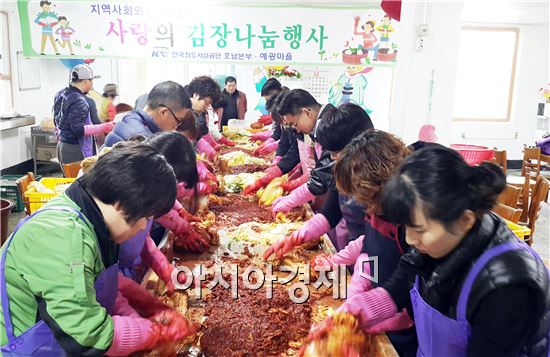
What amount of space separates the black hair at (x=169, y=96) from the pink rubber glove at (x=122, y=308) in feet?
4.96

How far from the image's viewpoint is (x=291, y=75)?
9438mm

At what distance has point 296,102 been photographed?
3469 mm

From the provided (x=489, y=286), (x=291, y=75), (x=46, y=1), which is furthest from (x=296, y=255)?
(x=291, y=75)

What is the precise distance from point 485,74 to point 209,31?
809cm

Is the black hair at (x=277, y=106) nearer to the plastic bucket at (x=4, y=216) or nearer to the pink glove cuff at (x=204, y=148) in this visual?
the pink glove cuff at (x=204, y=148)

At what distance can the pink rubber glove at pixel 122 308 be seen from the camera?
1.67m

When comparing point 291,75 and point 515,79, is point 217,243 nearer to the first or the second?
point 291,75

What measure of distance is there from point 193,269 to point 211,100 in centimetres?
210

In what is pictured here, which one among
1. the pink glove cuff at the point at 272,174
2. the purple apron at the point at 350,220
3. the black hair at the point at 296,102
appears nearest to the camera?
the purple apron at the point at 350,220

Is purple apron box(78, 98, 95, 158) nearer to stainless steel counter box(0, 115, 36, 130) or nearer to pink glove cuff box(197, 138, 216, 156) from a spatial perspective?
pink glove cuff box(197, 138, 216, 156)

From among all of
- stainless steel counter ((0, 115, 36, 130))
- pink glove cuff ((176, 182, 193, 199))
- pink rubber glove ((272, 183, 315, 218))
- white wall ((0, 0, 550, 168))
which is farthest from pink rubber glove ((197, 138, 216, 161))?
stainless steel counter ((0, 115, 36, 130))

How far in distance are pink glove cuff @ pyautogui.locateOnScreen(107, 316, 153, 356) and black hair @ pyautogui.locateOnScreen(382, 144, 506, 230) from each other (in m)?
0.93

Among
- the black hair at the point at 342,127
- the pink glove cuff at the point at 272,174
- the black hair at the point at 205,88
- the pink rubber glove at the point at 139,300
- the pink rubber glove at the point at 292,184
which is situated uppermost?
the black hair at the point at 205,88

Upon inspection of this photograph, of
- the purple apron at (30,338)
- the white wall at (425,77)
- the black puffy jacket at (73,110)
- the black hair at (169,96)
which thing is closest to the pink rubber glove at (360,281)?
the purple apron at (30,338)
